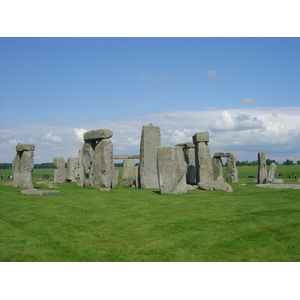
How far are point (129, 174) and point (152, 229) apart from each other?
13.2 meters

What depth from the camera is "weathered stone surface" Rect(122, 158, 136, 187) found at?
20.8m

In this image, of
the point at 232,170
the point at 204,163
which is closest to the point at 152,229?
the point at 204,163

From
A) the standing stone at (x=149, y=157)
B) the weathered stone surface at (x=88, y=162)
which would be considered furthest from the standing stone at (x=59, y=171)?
the standing stone at (x=149, y=157)

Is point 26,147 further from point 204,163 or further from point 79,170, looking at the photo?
point 204,163

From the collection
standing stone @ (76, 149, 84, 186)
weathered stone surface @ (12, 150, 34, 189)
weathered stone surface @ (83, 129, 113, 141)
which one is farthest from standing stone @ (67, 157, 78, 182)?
weathered stone surface @ (12, 150, 34, 189)

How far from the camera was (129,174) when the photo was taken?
2142 cm

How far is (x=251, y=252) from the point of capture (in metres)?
6.28

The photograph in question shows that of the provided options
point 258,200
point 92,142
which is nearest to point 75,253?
point 258,200

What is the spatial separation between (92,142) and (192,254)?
1418 centimetres

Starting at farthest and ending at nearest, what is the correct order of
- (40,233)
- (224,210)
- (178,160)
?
(178,160), (224,210), (40,233)

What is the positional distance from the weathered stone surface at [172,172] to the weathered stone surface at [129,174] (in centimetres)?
569

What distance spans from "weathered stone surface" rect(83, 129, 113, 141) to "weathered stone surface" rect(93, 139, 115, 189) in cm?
24
